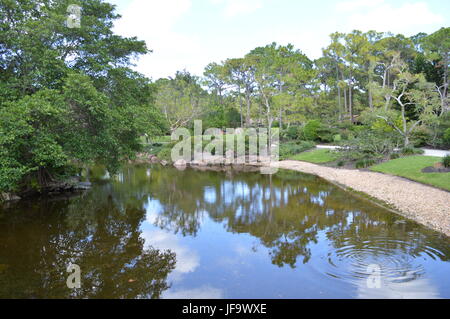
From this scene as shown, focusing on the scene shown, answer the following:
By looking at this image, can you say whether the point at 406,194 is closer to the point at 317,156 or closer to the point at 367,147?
the point at 367,147

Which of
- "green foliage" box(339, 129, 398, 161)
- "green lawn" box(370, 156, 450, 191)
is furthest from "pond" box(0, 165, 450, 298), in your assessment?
"green foliage" box(339, 129, 398, 161)

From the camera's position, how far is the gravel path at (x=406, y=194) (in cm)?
894

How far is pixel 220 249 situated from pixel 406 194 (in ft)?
25.3

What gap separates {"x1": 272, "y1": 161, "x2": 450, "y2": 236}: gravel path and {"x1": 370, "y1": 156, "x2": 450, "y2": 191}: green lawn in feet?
1.04

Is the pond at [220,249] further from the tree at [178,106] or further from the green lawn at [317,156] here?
the tree at [178,106]

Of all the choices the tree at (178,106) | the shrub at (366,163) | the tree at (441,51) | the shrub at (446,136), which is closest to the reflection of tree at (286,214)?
the shrub at (366,163)

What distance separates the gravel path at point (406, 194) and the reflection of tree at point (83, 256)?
7180 millimetres

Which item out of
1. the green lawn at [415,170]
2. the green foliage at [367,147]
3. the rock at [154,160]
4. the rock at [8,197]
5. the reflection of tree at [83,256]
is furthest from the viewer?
the rock at [154,160]

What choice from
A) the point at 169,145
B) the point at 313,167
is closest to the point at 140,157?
the point at 169,145

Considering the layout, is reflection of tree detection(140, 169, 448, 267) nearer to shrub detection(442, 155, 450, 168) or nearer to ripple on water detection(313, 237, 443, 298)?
ripple on water detection(313, 237, 443, 298)

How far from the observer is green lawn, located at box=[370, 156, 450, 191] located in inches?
470

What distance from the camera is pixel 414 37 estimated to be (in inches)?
1708

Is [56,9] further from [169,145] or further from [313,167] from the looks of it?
[169,145]
